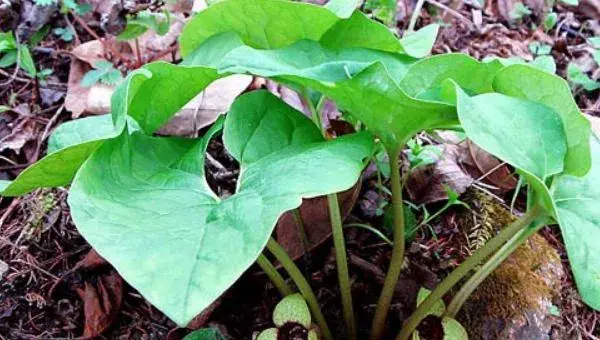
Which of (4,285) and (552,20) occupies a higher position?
(552,20)

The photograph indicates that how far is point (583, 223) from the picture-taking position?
35.9 inches

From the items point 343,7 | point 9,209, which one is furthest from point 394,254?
point 9,209

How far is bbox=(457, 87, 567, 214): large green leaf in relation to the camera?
84 centimetres

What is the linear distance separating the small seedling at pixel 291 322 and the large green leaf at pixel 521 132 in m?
0.39

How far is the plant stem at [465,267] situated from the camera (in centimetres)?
98

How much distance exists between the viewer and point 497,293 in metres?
1.27

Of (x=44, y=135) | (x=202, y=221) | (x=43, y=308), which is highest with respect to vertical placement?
(x=202, y=221)

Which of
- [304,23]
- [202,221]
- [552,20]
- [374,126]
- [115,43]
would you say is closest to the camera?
[202,221]

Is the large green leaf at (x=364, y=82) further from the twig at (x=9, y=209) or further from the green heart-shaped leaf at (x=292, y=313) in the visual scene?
the twig at (x=9, y=209)

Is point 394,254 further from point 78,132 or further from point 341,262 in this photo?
point 78,132

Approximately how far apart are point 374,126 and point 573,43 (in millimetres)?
1363

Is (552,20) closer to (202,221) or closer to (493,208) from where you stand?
(493,208)

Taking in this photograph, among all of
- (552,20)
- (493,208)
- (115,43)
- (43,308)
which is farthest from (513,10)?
(43,308)

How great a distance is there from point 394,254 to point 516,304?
0.91 feet
